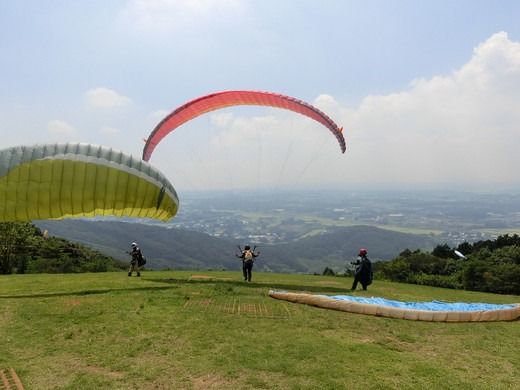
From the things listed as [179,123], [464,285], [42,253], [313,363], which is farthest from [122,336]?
[42,253]

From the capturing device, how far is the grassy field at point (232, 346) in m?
7.28

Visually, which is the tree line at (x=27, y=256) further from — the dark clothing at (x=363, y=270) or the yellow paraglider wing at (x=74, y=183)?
the dark clothing at (x=363, y=270)

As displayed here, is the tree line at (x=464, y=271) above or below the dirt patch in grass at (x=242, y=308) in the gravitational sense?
below

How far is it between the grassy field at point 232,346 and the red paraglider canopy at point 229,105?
29.1 feet

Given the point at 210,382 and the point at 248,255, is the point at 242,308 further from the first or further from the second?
the point at 248,255

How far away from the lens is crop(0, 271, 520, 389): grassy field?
728 centimetres

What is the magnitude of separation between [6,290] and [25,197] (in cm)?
367

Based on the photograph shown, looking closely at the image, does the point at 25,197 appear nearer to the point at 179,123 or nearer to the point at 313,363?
the point at 179,123

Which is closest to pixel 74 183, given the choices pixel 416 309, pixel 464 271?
pixel 416 309

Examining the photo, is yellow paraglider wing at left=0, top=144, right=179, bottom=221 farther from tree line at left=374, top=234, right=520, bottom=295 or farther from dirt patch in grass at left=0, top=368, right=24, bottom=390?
tree line at left=374, top=234, right=520, bottom=295

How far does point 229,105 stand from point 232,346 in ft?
45.5

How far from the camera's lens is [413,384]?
23.6ft

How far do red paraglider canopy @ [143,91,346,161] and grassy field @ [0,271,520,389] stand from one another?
8.88 meters

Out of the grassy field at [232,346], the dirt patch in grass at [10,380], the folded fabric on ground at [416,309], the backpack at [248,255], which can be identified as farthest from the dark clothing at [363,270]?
the dirt patch in grass at [10,380]
